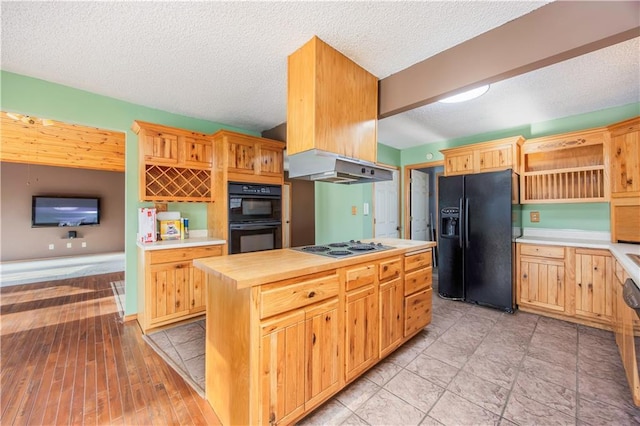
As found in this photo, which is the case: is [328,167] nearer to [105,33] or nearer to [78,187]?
[105,33]

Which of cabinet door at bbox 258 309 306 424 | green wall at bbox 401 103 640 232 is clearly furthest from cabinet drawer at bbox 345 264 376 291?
green wall at bbox 401 103 640 232

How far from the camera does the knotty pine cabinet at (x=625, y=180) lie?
2.54 metres

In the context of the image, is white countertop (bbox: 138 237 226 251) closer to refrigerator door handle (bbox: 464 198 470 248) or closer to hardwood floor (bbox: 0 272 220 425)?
hardwood floor (bbox: 0 272 220 425)

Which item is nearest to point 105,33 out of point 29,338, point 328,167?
point 328,167

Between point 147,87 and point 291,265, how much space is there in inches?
95.5

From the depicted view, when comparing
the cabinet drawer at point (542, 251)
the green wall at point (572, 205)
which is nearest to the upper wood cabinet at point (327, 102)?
the cabinet drawer at point (542, 251)

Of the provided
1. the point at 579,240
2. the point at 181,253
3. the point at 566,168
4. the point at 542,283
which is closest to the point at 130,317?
the point at 181,253

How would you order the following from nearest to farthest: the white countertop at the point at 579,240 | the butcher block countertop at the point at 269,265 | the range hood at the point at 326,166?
the butcher block countertop at the point at 269,265 → the range hood at the point at 326,166 → the white countertop at the point at 579,240

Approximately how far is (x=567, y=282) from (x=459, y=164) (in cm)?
186

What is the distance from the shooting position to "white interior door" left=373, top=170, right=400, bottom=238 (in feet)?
15.3

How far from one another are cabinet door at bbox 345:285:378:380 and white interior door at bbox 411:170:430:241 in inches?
138

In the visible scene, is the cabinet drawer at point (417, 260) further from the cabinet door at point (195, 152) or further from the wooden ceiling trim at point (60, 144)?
the wooden ceiling trim at point (60, 144)

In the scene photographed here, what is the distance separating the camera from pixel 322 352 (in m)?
1.57

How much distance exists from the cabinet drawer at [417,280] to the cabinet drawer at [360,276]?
1.68 feet
